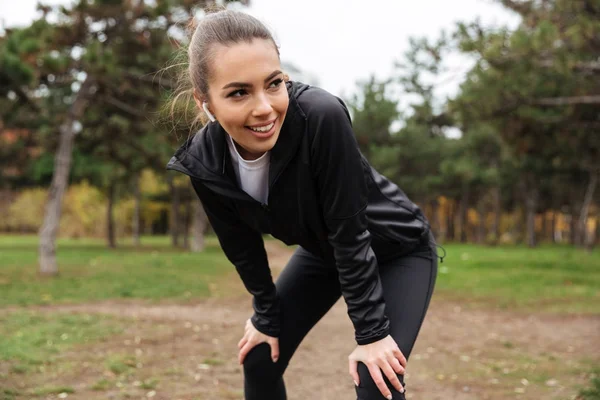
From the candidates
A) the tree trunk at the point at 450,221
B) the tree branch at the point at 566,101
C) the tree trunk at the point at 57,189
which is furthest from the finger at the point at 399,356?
the tree trunk at the point at 450,221

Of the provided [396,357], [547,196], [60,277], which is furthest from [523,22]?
[547,196]

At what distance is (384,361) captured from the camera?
1935 millimetres

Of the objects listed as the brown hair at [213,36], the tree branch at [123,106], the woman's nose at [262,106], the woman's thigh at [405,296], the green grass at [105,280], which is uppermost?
the tree branch at [123,106]

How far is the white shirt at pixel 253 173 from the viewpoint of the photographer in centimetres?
208

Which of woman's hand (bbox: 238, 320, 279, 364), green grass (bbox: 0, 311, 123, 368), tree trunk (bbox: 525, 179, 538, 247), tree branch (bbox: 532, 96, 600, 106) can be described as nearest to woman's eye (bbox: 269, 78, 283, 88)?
woman's hand (bbox: 238, 320, 279, 364)

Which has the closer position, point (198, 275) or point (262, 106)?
point (262, 106)

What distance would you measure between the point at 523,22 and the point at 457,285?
18.1 feet

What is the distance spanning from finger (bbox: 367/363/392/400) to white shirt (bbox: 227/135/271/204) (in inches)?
27.0

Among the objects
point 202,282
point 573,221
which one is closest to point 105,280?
point 202,282

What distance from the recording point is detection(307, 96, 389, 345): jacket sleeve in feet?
6.43

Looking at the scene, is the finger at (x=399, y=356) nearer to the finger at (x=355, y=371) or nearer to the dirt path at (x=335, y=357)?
the finger at (x=355, y=371)

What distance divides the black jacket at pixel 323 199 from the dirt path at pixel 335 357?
2.31m

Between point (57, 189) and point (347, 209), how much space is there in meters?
11.2

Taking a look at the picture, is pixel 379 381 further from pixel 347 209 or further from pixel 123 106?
pixel 123 106
